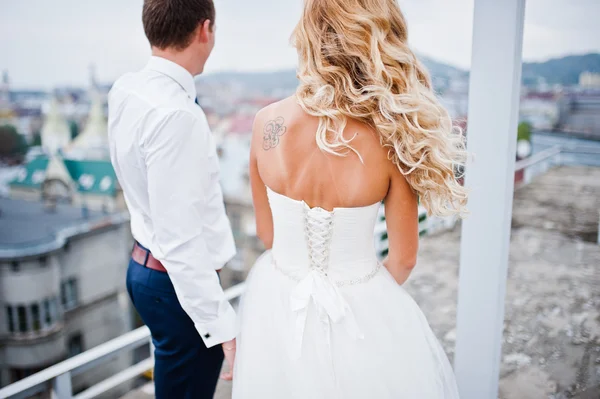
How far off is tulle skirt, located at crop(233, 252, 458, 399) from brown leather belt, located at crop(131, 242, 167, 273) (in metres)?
0.25

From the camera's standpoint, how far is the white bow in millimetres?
928

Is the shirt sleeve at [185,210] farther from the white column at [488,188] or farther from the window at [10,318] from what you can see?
the window at [10,318]

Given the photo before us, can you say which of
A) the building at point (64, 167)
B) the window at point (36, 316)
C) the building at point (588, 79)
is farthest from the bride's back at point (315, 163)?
the window at point (36, 316)

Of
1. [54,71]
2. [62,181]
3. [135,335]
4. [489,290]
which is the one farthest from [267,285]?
[54,71]

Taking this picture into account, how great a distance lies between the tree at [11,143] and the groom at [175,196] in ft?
49.0

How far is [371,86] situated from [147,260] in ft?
2.19

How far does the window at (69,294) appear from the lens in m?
20.6

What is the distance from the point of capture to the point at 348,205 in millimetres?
913

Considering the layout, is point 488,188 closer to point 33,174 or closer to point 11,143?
point 11,143

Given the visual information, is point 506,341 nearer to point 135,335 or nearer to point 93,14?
point 135,335

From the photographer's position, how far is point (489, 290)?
126 cm

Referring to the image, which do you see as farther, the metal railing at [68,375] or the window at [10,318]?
the window at [10,318]

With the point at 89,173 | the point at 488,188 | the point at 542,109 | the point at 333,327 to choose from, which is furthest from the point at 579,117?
the point at 89,173

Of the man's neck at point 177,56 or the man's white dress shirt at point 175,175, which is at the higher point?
the man's neck at point 177,56
